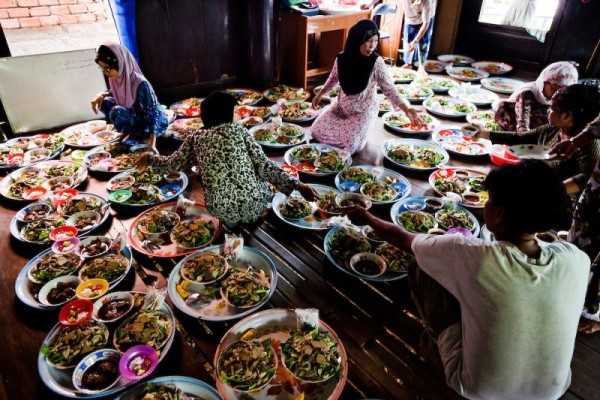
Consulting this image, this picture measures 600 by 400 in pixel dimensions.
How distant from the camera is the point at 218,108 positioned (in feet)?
9.61

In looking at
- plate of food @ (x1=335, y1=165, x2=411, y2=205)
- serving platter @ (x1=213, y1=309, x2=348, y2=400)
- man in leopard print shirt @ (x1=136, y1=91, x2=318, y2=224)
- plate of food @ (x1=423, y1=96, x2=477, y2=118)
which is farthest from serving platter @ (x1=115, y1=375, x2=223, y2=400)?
plate of food @ (x1=423, y1=96, x2=477, y2=118)

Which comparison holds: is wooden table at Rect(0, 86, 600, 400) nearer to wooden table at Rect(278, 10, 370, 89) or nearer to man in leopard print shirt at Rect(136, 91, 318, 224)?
man in leopard print shirt at Rect(136, 91, 318, 224)

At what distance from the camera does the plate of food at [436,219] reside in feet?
11.3

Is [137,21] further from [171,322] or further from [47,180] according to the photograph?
[171,322]

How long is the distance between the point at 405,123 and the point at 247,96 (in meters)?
2.73

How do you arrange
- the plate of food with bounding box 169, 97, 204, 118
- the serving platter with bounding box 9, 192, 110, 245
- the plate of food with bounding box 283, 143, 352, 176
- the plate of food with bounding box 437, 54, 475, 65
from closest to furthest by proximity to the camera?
the serving platter with bounding box 9, 192, 110, 245, the plate of food with bounding box 283, 143, 352, 176, the plate of food with bounding box 169, 97, 204, 118, the plate of food with bounding box 437, 54, 475, 65

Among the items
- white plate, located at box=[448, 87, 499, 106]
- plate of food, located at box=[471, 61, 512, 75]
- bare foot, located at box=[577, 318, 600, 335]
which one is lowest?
bare foot, located at box=[577, 318, 600, 335]

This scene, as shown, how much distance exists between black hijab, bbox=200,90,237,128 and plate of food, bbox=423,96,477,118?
412 centimetres

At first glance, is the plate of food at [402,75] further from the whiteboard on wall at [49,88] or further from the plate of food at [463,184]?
the whiteboard on wall at [49,88]

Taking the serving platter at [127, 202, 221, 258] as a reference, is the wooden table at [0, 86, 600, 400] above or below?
below

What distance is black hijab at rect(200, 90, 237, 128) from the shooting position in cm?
291

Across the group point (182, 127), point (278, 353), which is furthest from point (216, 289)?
point (182, 127)

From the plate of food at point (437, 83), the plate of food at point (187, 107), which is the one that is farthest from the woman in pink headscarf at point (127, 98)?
the plate of food at point (437, 83)

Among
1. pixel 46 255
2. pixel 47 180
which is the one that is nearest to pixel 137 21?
pixel 47 180
